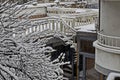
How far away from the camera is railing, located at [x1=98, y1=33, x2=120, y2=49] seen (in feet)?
24.9

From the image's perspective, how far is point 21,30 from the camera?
9.25 feet

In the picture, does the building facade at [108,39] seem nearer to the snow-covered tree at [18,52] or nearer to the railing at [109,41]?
the railing at [109,41]

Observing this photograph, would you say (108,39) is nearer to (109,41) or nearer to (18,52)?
(109,41)

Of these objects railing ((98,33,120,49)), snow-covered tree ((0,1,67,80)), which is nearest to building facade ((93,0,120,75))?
railing ((98,33,120,49))

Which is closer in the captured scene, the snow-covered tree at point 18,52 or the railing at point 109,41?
the snow-covered tree at point 18,52

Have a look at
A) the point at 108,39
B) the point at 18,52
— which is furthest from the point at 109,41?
the point at 18,52

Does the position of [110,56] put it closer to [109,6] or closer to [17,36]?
[109,6]

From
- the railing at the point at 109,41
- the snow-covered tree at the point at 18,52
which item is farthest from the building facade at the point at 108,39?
the snow-covered tree at the point at 18,52

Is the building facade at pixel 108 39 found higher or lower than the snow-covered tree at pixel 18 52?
lower

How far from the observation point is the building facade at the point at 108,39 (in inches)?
296

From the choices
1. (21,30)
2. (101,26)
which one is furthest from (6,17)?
(101,26)

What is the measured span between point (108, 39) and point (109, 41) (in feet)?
0.21

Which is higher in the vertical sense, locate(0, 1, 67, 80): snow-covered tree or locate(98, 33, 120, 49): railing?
locate(0, 1, 67, 80): snow-covered tree

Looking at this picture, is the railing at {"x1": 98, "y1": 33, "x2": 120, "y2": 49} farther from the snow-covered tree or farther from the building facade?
the snow-covered tree
